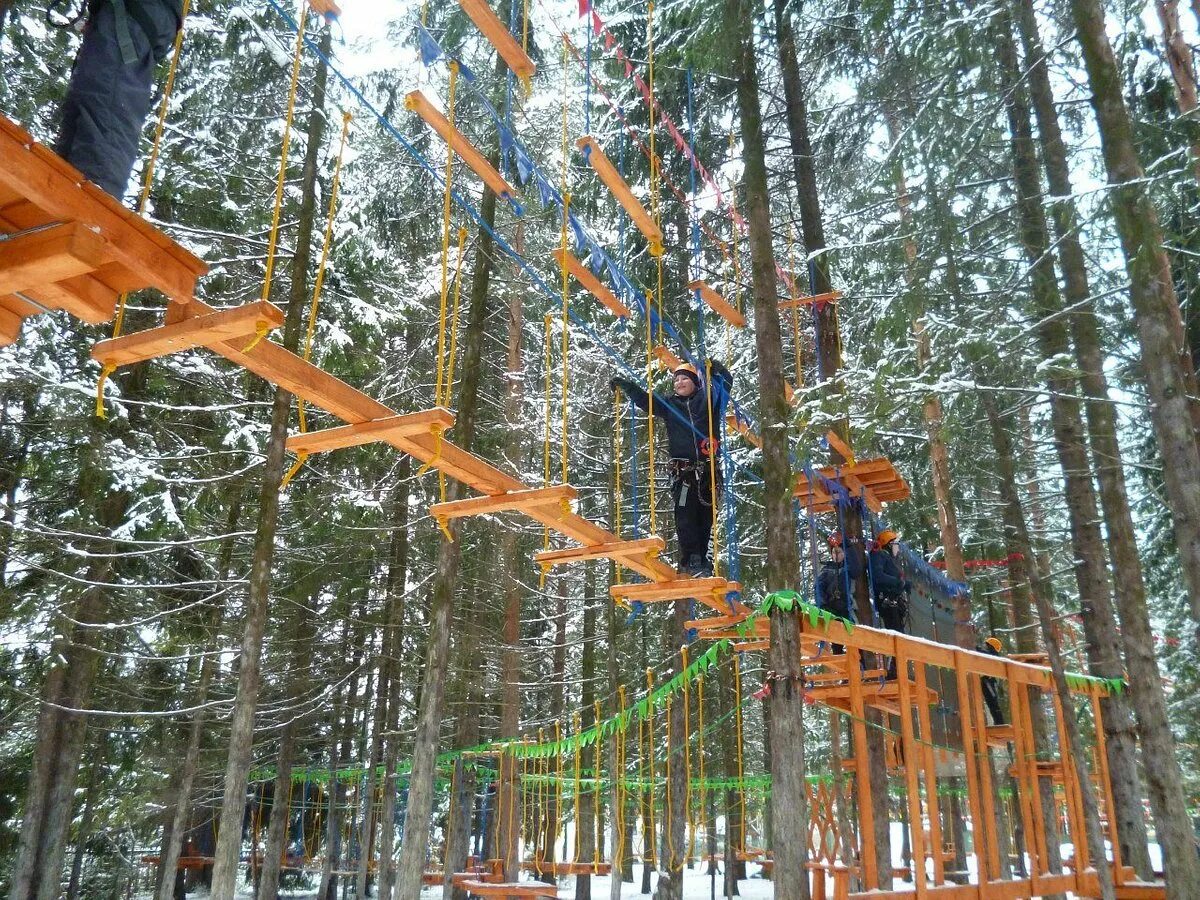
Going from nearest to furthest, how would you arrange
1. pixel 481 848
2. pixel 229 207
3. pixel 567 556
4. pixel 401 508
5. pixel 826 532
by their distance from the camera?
pixel 567 556 → pixel 229 207 → pixel 826 532 → pixel 401 508 → pixel 481 848

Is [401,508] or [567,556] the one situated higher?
[401,508]

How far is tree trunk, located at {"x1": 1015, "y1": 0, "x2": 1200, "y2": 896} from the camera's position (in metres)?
5.42

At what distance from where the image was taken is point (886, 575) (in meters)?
8.19

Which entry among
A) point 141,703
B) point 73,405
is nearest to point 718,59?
point 73,405

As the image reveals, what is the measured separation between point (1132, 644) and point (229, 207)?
1017 centimetres

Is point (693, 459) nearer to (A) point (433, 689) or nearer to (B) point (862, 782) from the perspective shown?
(B) point (862, 782)

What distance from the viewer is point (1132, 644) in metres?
5.70

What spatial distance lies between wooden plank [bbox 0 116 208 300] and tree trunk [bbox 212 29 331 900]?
223 inches

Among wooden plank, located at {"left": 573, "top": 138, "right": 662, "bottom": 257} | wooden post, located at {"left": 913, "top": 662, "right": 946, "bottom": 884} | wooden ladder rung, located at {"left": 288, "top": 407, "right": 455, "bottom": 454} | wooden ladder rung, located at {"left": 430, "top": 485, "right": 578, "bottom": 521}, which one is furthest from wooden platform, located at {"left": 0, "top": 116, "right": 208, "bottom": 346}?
wooden post, located at {"left": 913, "top": 662, "right": 946, "bottom": 884}

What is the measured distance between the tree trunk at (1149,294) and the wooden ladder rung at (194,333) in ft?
15.5

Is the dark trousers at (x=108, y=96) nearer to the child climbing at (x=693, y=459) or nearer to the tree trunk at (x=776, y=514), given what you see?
the child climbing at (x=693, y=459)

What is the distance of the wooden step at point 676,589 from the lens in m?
5.80

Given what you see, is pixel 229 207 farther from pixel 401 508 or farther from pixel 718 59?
pixel 718 59

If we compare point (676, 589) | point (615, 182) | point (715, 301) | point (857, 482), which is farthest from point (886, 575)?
point (615, 182)
